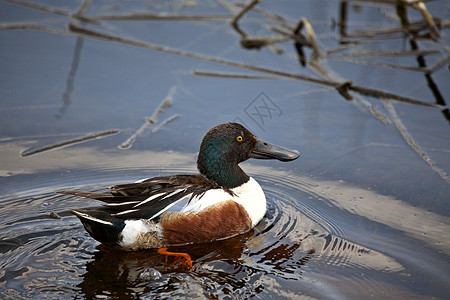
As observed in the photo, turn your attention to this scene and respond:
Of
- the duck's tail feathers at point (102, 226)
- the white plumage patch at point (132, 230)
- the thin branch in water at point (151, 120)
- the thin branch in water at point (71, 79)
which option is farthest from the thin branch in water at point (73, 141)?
the white plumage patch at point (132, 230)

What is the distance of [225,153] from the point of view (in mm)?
5910

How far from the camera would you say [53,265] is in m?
4.96

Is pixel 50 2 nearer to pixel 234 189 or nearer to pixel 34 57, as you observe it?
pixel 34 57

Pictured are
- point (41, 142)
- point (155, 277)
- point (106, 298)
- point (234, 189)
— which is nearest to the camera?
point (106, 298)

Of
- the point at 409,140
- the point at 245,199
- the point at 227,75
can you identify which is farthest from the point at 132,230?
the point at 227,75

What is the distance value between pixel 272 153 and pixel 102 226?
1868 mm

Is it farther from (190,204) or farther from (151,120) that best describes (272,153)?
(151,120)

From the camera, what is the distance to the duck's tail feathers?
518 centimetres

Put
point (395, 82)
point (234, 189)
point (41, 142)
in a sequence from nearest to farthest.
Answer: point (234, 189)
point (41, 142)
point (395, 82)

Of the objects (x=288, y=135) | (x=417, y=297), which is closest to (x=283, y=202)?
(x=288, y=135)

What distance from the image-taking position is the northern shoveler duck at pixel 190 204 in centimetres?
531

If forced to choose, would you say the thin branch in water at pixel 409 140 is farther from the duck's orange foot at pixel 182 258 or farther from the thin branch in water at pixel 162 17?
the thin branch in water at pixel 162 17

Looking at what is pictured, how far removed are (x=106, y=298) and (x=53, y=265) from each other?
61 centimetres

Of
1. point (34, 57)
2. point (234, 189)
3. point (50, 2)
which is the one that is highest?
point (50, 2)
